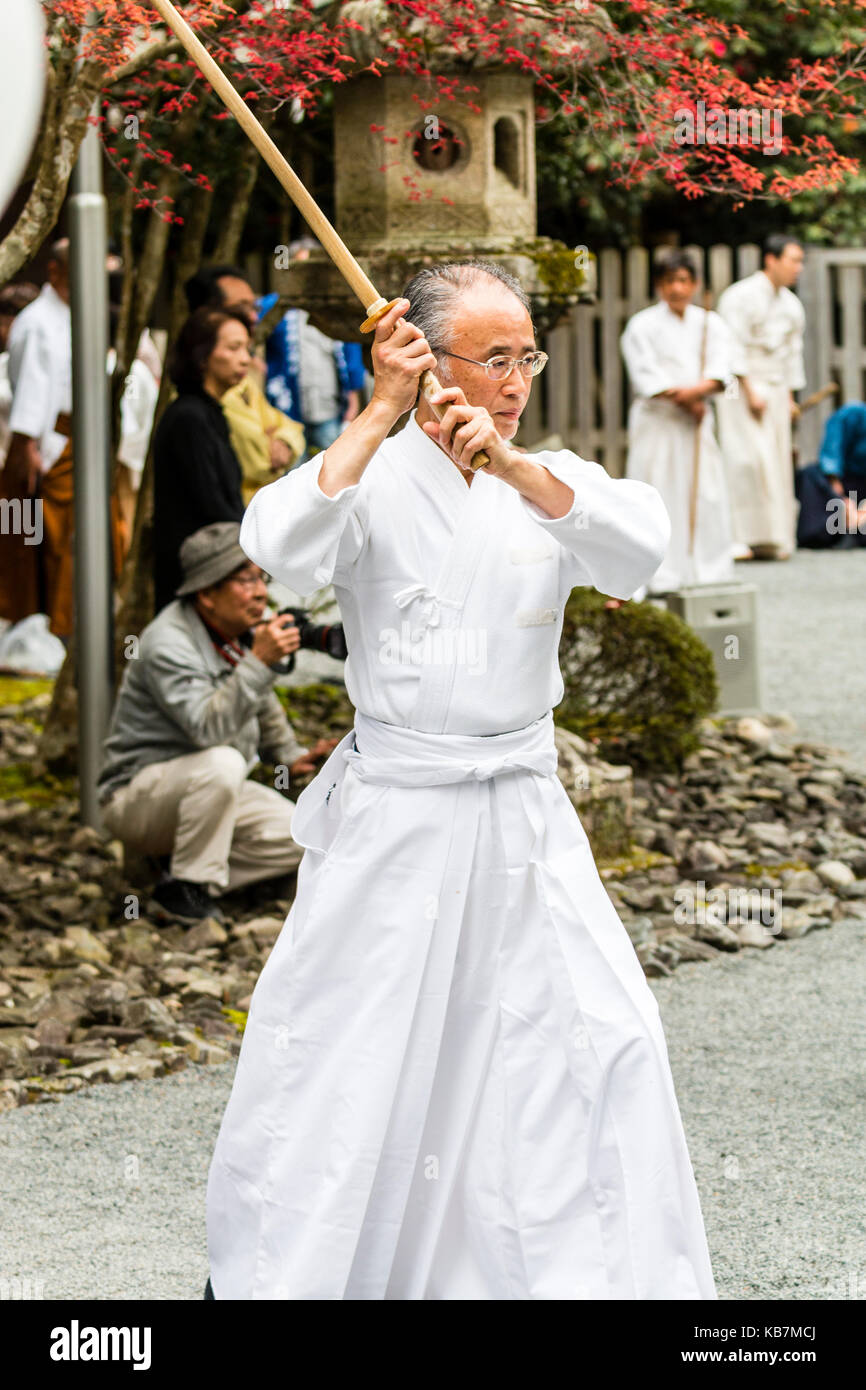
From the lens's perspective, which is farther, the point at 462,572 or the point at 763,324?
the point at 763,324

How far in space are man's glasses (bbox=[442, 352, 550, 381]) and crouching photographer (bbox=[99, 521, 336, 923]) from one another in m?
2.63

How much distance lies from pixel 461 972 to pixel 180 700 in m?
2.81

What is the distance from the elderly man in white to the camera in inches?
115

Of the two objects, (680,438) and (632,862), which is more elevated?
(680,438)

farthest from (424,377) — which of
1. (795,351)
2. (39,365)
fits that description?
(795,351)

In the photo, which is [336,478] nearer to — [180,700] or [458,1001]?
[458,1001]

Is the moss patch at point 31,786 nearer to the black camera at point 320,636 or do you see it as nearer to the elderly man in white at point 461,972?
the black camera at point 320,636

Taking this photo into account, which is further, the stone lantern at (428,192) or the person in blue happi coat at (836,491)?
the person in blue happi coat at (836,491)

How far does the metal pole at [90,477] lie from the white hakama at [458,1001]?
12.3ft

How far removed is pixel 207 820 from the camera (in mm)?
5699

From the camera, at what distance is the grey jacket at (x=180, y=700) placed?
5590mm

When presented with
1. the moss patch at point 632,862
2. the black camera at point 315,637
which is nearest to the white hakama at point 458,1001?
the black camera at point 315,637

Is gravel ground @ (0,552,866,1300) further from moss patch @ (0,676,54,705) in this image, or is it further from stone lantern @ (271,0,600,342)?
moss patch @ (0,676,54,705)
